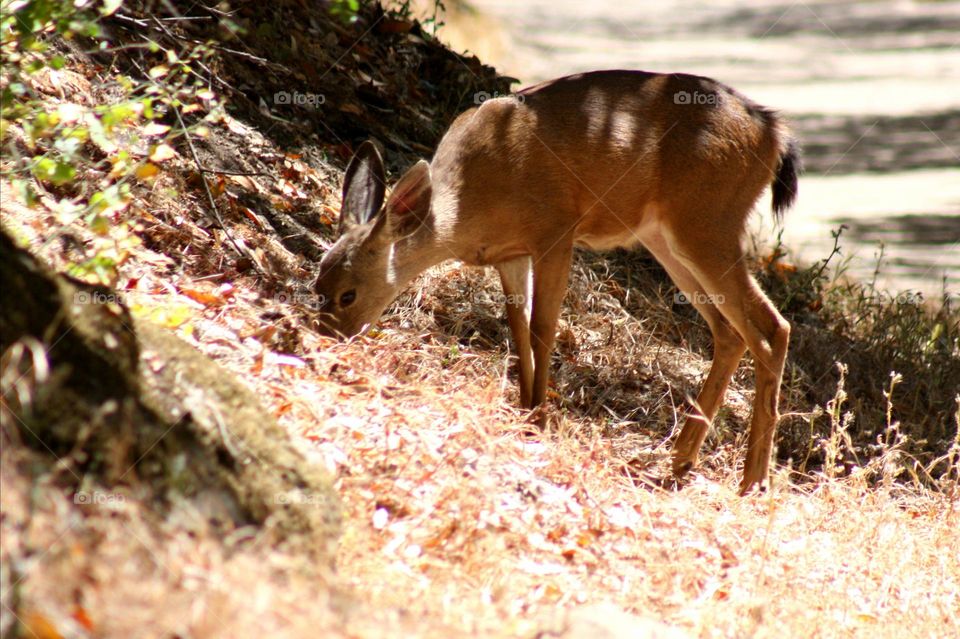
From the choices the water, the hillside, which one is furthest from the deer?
the water

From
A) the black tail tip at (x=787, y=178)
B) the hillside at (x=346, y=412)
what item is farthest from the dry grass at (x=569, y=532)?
the black tail tip at (x=787, y=178)

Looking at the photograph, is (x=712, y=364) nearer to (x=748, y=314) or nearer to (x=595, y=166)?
(x=748, y=314)

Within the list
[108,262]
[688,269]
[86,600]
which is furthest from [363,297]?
[86,600]

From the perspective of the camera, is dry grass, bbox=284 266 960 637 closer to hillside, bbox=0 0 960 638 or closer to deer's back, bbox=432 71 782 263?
hillside, bbox=0 0 960 638

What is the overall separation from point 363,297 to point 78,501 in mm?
3532

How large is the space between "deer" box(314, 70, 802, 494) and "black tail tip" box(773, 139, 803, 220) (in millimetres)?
89

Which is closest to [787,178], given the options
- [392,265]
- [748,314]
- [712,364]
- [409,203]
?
[748,314]

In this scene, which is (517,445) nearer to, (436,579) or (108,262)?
(436,579)

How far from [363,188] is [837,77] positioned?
14.5 metres

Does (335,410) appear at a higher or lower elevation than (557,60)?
lower

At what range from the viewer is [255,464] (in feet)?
12.5

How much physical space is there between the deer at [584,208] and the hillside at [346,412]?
1.03 ft

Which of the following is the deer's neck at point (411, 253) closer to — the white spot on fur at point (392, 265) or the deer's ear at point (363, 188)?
the white spot on fur at point (392, 265)

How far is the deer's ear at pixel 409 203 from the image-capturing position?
20.9 ft
